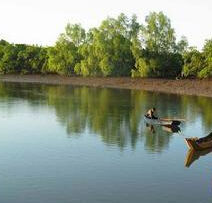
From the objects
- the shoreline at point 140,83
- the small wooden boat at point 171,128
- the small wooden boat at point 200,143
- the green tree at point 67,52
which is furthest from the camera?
the green tree at point 67,52

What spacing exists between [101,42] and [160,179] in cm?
9643

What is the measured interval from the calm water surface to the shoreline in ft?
100

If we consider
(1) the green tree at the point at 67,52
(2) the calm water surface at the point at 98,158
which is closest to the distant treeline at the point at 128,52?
(1) the green tree at the point at 67,52

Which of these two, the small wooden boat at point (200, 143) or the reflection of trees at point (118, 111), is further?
the reflection of trees at point (118, 111)

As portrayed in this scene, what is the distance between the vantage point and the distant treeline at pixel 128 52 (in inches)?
4555

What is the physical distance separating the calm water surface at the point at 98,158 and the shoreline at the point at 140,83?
30523mm

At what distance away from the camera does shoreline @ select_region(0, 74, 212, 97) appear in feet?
338

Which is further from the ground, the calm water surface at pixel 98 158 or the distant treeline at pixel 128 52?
the distant treeline at pixel 128 52

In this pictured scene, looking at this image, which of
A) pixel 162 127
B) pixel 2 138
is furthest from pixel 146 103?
pixel 2 138

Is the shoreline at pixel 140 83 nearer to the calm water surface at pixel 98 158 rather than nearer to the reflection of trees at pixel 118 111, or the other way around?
the reflection of trees at pixel 118 111

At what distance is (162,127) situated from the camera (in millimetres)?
57156

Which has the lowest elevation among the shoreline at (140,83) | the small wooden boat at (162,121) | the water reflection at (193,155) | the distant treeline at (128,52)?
the water reflection at (193,155)

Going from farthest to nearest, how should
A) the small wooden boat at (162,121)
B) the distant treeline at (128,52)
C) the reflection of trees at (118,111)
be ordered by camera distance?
the distant treeline at (128,52) → the small wooden boat at (162,121) → the reflection of trees at (118,111)

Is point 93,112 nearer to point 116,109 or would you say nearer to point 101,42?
point 116,109
